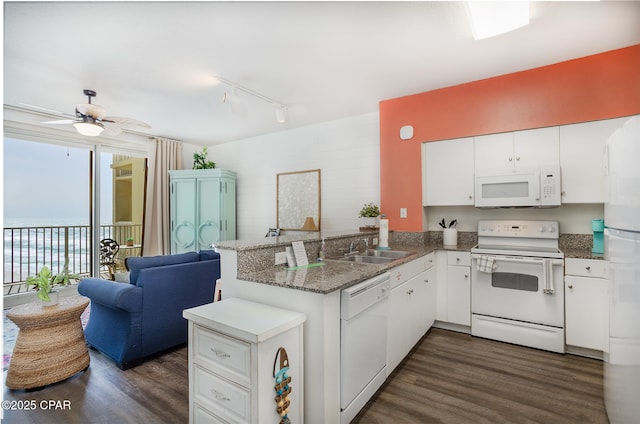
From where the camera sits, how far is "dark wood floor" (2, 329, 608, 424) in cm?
195

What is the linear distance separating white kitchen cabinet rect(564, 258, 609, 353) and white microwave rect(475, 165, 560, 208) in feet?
1.97

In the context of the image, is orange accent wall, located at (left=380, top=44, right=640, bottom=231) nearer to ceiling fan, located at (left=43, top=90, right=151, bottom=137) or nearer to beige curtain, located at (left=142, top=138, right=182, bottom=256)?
ceiling fan, located at (left=43, top=90, right=151, bottom=137)

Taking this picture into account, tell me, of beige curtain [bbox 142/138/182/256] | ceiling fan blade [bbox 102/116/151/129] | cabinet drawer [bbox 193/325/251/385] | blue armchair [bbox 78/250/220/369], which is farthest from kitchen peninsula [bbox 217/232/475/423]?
beige curtain [bbox 142/138/182/256]

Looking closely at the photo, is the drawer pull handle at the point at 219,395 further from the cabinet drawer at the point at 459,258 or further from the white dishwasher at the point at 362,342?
the cabinet drawer at the point at 459,258

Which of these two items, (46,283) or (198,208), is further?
(198,208)

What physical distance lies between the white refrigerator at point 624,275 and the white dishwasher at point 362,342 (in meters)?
1.22

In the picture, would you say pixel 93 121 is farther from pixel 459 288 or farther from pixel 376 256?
pixel 459 288

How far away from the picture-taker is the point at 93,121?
338 cm

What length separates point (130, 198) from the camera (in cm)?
619

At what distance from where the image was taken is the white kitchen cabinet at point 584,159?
2758 millimetres

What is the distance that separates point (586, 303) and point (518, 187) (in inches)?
44.5

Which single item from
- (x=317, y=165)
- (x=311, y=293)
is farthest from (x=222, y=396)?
(x=317, y=165)

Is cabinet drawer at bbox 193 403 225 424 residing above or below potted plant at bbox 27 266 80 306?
below

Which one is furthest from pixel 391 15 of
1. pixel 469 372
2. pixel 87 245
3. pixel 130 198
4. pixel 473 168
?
pixel 130 198
